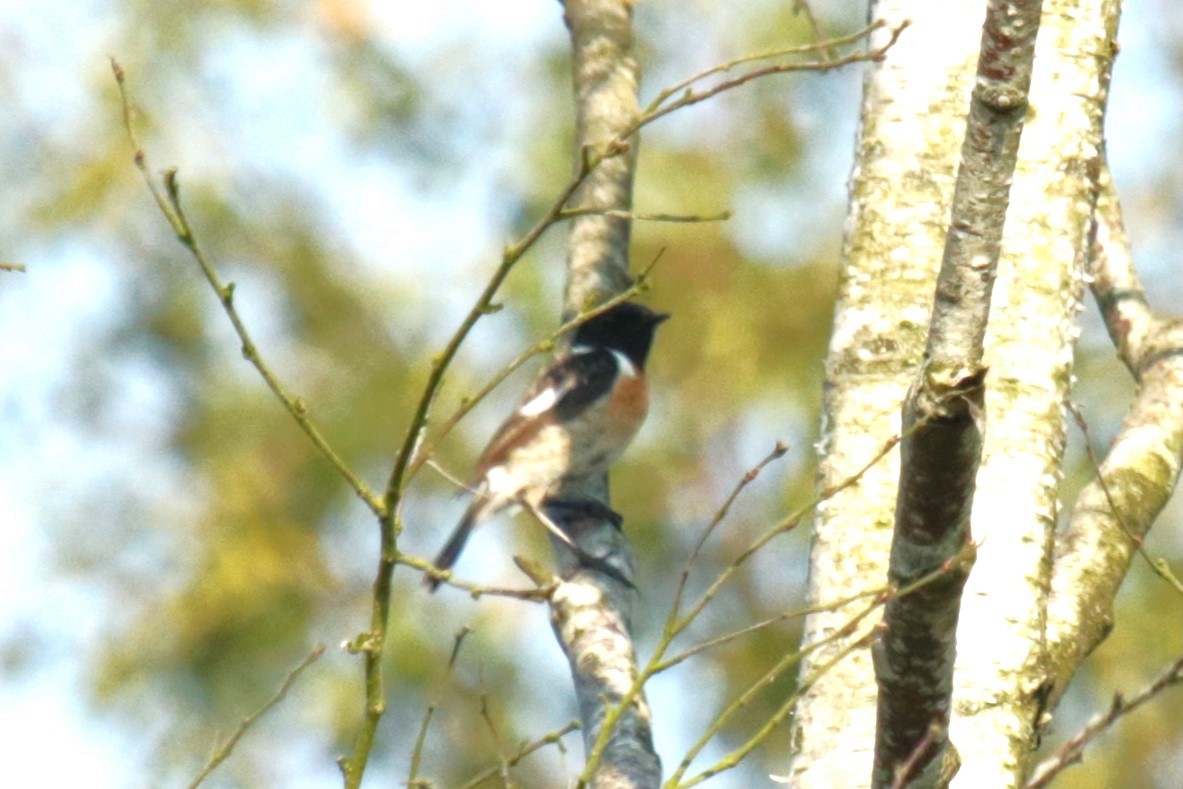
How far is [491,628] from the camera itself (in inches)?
321

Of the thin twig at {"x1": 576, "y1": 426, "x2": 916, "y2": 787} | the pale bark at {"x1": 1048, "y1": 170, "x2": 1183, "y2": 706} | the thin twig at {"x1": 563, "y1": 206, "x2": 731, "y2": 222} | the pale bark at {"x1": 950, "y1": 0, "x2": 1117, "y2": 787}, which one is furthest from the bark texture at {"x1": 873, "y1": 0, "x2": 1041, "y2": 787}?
the pale bark at {"x1": 1048, "y1": 170, "x2": 1183, "y2": 706}

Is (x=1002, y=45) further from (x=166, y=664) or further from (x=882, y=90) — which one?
(x=166, y=664)

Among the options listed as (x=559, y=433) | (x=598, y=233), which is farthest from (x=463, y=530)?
(x=598, y=233)

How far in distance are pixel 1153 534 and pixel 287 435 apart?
5034 millimetres

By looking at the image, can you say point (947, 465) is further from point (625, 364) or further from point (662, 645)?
point (625, 364)

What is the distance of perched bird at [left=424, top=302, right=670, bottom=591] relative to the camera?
6.20m

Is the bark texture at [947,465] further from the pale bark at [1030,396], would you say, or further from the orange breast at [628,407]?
the orange breast at [628,407]

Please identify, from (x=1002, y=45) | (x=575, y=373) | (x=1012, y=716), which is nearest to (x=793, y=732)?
(x=1012, y=716)

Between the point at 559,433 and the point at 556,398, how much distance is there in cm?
30

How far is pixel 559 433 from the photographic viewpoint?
20.8ft

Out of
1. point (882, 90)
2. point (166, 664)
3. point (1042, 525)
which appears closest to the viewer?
point (1042, 525)

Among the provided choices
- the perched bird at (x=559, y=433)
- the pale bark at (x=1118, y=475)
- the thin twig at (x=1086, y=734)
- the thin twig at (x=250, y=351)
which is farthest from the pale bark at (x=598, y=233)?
the thin twig at (x=1086, y=734)

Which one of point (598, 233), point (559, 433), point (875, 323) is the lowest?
point (875, 323)

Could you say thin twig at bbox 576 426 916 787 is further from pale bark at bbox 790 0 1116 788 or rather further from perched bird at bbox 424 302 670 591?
perched bird at bbox 424 302 670 591
